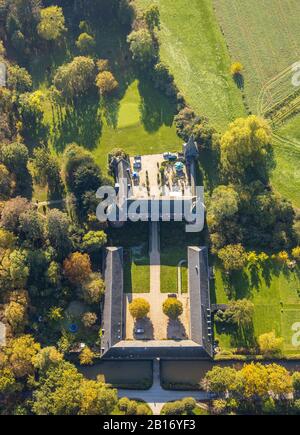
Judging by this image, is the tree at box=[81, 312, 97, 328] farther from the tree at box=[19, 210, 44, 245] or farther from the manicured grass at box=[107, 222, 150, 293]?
the tree at box=[19, 210, 44, 245]

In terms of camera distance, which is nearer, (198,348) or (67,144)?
(198,348)

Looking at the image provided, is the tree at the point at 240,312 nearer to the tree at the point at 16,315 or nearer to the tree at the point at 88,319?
the tree at the point at 88,319

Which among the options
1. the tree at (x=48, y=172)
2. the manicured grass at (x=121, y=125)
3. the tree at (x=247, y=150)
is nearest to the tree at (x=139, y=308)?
the tree at (x=48, y=172)

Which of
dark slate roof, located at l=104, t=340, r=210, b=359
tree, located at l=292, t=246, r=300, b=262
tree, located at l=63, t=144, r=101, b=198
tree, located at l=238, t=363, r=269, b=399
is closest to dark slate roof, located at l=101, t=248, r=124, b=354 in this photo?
dark slate roof, located at l=104, t=340, r=210, b=359

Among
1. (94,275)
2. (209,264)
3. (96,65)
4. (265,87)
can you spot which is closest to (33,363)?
(94,275)

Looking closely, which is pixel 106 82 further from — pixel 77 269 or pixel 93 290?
pixel 93 290

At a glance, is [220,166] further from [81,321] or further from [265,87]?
[81,321]
